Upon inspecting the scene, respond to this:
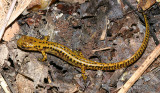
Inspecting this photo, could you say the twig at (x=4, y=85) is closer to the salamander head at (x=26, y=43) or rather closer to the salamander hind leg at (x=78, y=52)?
the salamander head at (x=26, y=43)

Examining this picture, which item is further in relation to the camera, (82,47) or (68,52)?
(82,47)

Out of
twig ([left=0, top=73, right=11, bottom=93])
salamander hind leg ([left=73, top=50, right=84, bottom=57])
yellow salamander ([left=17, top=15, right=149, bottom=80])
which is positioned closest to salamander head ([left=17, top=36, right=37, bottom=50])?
yellow salamander ([left=17, top=15, right=149, bottom=80])

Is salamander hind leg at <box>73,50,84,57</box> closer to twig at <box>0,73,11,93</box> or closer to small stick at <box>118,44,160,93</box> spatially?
small stick at <box>118,44,160,93</box>

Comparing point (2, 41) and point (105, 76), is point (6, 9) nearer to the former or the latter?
point (2, 41)

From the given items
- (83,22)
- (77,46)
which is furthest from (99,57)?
(83,22)

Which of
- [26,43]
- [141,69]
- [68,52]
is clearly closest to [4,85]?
[26,43]

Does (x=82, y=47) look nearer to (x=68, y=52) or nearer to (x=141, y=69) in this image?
(x=68, y=52)

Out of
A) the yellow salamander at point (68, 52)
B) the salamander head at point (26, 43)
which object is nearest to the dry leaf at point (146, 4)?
the yellow salamander at point (68, 52)
